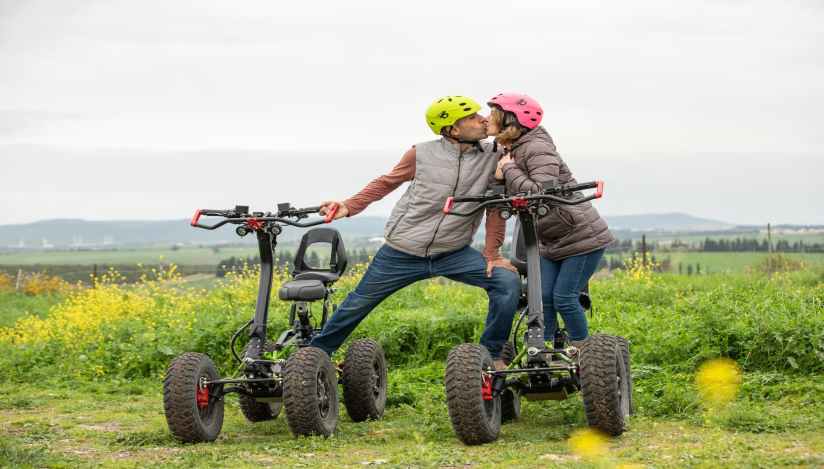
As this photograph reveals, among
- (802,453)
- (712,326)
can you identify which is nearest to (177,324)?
(712,326)

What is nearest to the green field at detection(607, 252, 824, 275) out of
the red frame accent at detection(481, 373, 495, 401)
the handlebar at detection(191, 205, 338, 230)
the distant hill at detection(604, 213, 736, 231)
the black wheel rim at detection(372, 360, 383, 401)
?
the black wheel rim at detection(372, 360, 383, 401)

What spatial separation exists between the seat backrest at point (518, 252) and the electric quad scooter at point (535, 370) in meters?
0.66

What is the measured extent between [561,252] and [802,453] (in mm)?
2143

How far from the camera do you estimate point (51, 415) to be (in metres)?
6.99

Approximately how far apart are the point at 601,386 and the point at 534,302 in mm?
676

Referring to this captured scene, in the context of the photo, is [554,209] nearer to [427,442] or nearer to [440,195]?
[440,195]

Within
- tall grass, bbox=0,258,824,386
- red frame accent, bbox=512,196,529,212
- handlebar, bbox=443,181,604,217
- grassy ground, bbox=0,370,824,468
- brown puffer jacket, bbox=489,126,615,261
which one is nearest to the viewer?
grassy ground, bbox=0,370,824,468

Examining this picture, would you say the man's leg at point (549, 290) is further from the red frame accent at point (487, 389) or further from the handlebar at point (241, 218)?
the handlebar at point (241, 218)

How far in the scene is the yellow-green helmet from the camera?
588cm

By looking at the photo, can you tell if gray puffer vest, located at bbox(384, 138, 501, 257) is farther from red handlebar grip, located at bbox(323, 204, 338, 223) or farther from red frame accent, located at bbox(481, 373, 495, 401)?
red frame accent, located at bbox(481, 373, 495, 401)

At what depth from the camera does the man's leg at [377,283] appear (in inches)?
239

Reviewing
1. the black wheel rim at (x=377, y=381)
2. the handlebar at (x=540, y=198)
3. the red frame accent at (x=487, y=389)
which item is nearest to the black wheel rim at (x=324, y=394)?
the black wheel rim at (x=377, y=381)

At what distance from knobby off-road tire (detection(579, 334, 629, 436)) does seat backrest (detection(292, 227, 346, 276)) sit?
2.39 meters

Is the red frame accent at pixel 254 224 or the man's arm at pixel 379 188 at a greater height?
the man's arm at pixel 379 188
